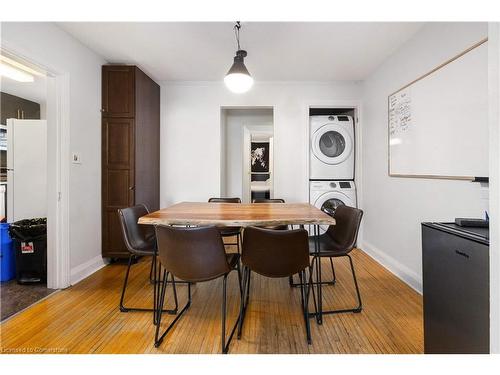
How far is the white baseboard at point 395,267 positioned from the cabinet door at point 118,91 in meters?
3.33

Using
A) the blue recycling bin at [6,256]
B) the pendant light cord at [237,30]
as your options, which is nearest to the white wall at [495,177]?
the pendant light cord at [237,30]

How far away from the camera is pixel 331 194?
376 centimetres

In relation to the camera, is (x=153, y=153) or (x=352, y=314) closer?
(x=352, y=314)

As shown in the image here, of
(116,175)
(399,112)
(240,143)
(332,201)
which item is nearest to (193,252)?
(116,175)

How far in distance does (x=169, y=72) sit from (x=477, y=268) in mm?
3591

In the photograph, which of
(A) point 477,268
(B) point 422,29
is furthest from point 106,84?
(A) point 477,268

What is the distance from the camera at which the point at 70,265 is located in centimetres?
251

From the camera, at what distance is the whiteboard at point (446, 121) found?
5.67 feet

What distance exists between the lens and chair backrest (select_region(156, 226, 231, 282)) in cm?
147

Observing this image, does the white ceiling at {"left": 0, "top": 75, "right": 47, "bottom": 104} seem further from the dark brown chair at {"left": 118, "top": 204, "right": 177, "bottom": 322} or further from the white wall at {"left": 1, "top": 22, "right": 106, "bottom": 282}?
the dark brown chair at {"left": 118, "top": 204, "right": 177, "bottom": 322}

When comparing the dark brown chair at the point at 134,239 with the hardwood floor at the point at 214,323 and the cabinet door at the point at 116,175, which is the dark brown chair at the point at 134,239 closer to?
the hardwood floor at the point at 214,323

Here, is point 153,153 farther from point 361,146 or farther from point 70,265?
point 361,146

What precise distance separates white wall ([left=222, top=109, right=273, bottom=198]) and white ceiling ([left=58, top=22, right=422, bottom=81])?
1361 mm

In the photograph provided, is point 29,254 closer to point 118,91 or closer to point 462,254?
point 118,91
